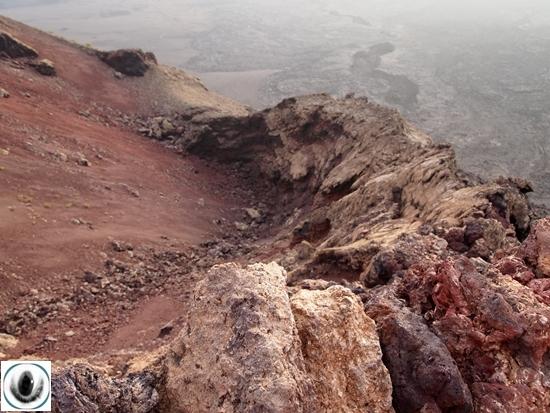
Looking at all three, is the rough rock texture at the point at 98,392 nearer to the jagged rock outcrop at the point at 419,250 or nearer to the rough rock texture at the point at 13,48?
the jagged rock outcrop at the point at 419,250

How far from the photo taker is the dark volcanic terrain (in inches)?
256

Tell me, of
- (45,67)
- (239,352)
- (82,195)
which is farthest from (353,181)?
(45,67)

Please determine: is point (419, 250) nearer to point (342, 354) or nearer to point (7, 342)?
point (342, 354)

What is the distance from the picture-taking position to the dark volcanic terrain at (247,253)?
650 cm

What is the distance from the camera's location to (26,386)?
4.85 meters

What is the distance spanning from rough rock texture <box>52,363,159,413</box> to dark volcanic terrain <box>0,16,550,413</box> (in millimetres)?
20

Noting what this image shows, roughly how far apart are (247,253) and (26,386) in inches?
587

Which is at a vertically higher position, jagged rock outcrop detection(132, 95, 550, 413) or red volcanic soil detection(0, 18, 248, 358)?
jagged rock outcrop detection(132, 95, 550, 413)

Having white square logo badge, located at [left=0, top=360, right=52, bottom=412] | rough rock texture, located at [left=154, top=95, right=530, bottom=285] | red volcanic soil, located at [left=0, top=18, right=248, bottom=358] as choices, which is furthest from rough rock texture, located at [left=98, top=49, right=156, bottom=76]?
white square logo badge, located at [left=0, top=360, right=52, bottom=412]

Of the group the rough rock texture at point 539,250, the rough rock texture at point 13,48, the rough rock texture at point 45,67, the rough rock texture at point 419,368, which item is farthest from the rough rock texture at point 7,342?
the rough rock texture at point 13,48

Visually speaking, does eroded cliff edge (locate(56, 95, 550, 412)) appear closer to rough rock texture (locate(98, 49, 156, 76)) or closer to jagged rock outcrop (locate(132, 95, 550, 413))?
jagged rock outcrop (locate(132, 95, 550, 413))

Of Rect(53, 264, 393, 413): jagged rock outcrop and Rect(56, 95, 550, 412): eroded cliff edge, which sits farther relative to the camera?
Rect(56, 95, 550, 412): eroded cliff edge

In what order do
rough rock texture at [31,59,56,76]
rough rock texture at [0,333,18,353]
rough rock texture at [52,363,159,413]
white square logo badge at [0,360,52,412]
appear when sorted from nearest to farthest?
white square logo badge at [0,360,52,412], rough rock texture at [52,363,159,413], rough rock texture at [0,333,18,353], rough rock texture at [31,59,56,76]

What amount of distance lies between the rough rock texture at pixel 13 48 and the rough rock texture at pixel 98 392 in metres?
28.6
